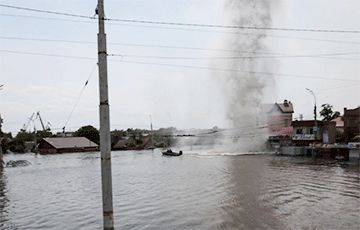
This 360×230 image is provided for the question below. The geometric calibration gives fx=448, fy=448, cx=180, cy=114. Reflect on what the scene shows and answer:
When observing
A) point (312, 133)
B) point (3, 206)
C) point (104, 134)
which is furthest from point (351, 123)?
point (104, 134)

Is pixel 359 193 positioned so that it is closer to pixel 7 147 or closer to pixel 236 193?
pixel 236 193

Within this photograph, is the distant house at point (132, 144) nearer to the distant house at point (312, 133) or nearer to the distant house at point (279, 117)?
the distant house at point (279, 117)

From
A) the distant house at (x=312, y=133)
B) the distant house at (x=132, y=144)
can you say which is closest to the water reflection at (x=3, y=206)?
the distant house at (x=312, y=133)

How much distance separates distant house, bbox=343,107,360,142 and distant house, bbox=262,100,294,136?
22.6 m

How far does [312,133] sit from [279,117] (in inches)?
1688

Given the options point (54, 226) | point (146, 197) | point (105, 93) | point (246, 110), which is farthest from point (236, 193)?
point (246, 110)

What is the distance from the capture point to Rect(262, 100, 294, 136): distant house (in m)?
122

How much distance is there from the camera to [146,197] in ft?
114

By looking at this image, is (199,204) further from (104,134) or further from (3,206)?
(104,134)

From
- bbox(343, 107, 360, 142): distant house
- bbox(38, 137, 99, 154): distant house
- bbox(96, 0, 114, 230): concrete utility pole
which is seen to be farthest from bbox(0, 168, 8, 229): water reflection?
bbox(38, 137, 99, 154): distant house

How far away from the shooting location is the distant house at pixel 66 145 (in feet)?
532

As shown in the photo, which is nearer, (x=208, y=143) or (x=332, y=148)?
(x=332, y=148)

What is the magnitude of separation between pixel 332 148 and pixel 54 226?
63323 mm

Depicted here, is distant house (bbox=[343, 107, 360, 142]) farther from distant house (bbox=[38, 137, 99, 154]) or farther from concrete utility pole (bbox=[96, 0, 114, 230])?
distant house (bbox=[38, 137, 99, 154])
